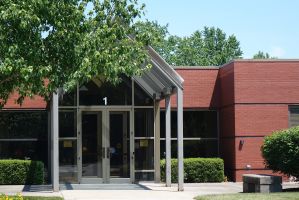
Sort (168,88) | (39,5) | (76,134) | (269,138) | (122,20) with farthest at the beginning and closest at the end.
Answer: (76,134)
(168,88)
(269,138)
(122,20)
(39,5)

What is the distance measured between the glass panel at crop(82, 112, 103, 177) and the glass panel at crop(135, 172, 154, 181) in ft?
4.65

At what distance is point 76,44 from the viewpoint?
13766mm

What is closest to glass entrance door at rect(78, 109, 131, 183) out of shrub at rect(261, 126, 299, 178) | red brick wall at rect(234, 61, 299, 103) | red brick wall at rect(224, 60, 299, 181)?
red brick wall at rect(224, 60, 299, 181)

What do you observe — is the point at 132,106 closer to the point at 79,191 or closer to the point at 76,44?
the point at 79,191

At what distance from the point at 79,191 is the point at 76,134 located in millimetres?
3968

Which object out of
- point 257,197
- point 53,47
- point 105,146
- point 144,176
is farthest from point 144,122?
point 53,47

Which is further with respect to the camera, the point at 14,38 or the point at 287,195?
the point at 287,195

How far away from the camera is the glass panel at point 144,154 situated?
2430 centimetres

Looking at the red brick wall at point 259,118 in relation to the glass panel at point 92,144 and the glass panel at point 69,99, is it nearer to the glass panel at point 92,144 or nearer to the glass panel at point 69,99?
the glass panel at point 92,144

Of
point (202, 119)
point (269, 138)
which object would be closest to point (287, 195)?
point (269, 138)

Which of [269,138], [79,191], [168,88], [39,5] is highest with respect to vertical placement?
[39,5]

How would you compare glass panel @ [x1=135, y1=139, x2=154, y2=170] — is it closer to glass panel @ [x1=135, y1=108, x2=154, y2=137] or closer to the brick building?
the brick building

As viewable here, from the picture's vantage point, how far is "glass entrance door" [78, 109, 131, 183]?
23703 millimetres

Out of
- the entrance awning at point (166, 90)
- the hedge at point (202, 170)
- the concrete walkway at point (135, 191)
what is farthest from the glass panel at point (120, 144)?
the hedge at point (202, 170)
